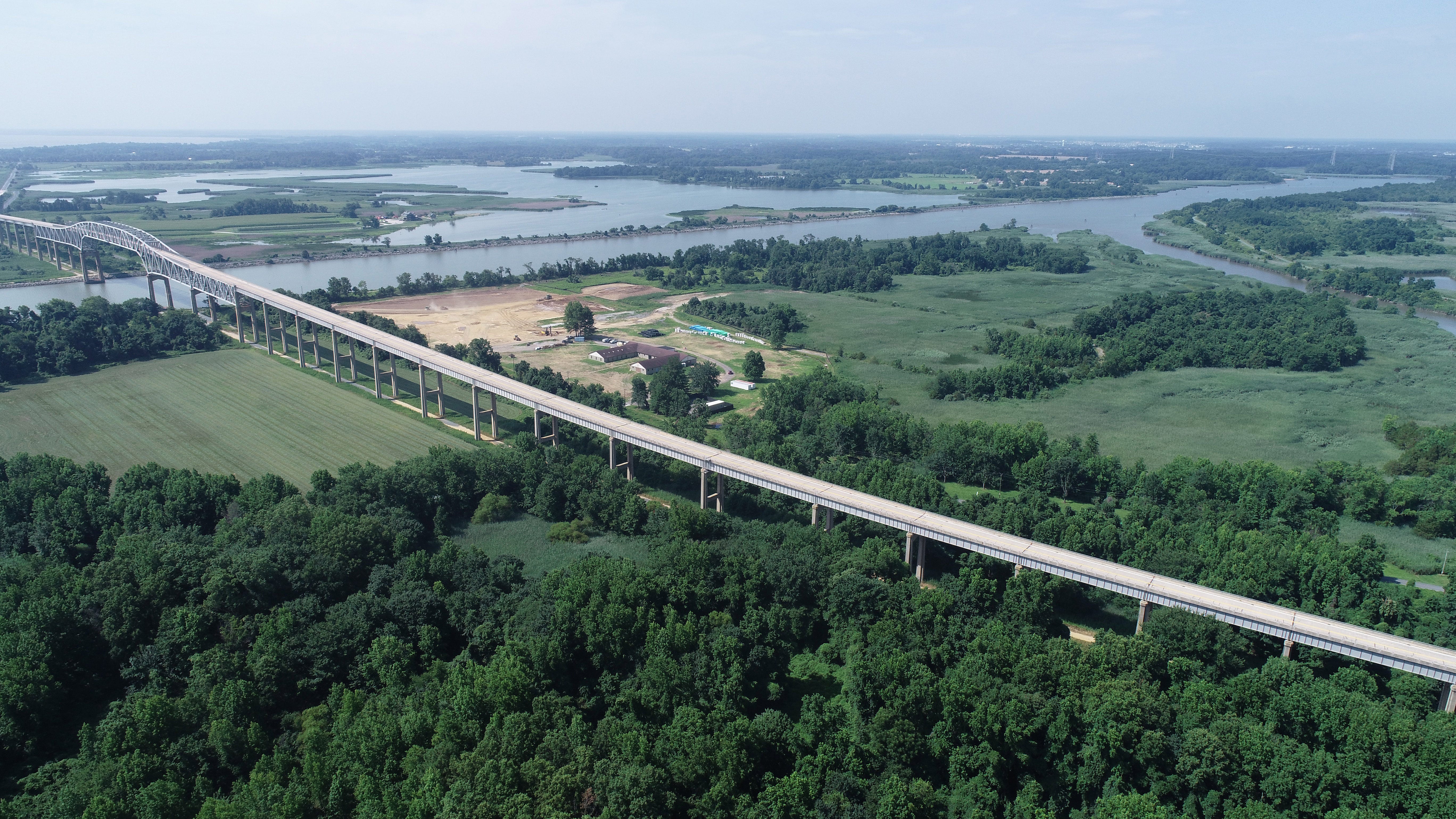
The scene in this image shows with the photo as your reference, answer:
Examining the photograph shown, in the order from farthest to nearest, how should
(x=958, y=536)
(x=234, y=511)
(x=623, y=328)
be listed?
(x=623, y=328) → (x=234, y=511) → (x=958, y=536)

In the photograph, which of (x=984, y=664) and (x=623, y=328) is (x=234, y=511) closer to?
(x=984, y=664)

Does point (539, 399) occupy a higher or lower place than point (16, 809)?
higher

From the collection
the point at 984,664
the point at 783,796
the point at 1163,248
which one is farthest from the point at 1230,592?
the point at 1163,248

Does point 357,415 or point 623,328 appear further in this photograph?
point 623,328

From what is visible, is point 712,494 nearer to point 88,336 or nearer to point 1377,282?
point 88,336

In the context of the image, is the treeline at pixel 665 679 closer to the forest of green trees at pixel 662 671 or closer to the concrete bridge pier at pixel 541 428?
the forest of green trees at pixel 662 671

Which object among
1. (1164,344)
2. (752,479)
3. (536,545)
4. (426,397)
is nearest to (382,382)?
(426,397)
